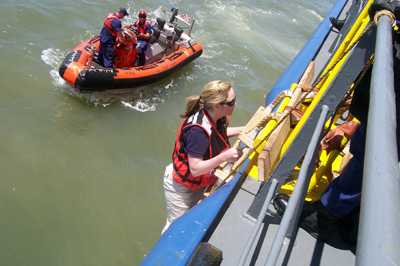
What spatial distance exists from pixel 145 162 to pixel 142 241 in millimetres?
1788

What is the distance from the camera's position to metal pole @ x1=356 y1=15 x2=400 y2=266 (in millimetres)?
756

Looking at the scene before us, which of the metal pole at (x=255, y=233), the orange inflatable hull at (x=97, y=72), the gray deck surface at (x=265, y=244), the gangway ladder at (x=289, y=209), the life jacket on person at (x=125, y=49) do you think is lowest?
the orange inflatable hull at (x=97, y=72)

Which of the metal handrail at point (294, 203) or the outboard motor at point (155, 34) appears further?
the outboard motor at point (155, 34)

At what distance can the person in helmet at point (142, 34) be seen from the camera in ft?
29.1

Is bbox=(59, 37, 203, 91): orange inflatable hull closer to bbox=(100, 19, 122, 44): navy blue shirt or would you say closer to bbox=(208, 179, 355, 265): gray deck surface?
bbox=(100, 19, 122, 44): navy blue shirt

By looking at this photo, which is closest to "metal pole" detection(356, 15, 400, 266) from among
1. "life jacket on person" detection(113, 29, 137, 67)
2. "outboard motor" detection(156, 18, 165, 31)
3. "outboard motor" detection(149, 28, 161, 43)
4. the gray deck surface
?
the gray deck surface

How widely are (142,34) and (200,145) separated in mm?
6347

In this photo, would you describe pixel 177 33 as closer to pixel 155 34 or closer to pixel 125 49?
pixel 155 34

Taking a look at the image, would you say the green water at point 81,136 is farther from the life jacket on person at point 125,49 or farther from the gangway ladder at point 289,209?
the gangway ladder at point 289,209

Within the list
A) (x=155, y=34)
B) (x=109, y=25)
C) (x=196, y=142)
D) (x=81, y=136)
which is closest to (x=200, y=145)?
(x=196, y=142)

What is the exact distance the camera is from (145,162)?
7219mm

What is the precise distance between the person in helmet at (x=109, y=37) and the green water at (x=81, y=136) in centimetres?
69

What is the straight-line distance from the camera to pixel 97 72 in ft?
25.2

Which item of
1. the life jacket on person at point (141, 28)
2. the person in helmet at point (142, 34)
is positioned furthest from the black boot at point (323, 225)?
the life jacket on person at point (141, 28)
